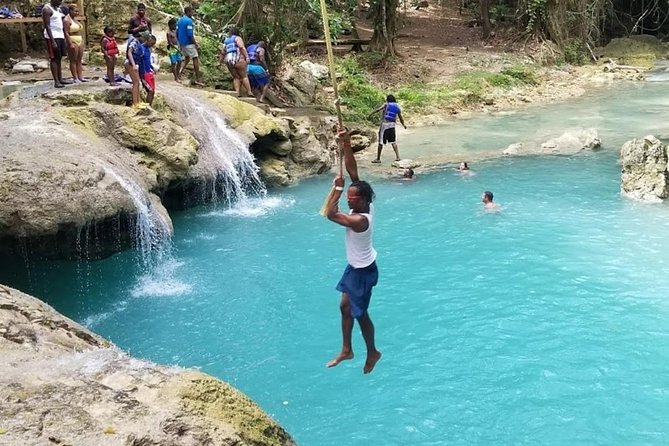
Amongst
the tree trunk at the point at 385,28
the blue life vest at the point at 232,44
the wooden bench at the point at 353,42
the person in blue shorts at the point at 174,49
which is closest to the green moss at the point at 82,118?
the person in blue shorts at the point at 174,49

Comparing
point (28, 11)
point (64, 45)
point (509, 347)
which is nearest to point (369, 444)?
point (509, 347)

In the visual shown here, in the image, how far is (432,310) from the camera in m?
9.12

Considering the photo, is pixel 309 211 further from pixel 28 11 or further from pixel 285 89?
pixel 28 11

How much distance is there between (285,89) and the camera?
1959 cm

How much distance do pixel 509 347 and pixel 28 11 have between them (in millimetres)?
16405

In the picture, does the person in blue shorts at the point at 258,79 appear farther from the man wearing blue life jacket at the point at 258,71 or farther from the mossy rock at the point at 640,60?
the mossy rock at the point at 640,60

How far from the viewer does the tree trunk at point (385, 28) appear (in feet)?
83.5

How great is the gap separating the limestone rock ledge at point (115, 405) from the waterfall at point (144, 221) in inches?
202

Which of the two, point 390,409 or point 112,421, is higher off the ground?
point 112,421

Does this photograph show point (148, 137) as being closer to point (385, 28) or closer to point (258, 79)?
point (258, 79)

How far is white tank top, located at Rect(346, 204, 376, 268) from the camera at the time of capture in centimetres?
565

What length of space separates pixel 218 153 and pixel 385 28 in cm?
1418

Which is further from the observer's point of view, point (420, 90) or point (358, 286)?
point (420, 90)

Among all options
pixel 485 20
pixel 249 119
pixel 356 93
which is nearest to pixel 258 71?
pixel 249 119
